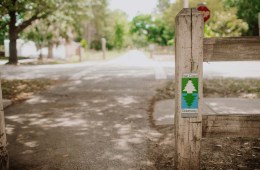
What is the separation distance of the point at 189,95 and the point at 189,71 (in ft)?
0.67

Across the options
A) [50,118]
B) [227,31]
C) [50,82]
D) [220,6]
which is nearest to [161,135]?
[50,118]

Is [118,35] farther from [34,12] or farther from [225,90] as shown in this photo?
[225,90]

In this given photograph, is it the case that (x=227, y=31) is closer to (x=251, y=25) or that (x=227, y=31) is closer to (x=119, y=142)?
(x=251, y=25)

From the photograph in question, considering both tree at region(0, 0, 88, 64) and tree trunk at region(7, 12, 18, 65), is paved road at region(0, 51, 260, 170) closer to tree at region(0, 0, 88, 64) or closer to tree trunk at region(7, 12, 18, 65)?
tree at region(0, 0, 88, 64)

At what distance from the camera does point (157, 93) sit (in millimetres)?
7695

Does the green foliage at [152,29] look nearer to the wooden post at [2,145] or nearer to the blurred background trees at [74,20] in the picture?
the blurred background trees at [74,20]

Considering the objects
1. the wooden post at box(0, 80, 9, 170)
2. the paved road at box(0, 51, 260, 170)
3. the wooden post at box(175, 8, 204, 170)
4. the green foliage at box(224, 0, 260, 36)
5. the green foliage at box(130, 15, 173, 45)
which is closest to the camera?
the wooden post at box(175, 8, 204, 170)

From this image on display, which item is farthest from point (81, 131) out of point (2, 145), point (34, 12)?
point (34, 12)

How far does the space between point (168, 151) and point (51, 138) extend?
1.73 meters

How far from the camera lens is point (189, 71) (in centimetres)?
250

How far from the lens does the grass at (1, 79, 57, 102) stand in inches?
303

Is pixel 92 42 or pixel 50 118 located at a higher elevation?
pixel 92 42

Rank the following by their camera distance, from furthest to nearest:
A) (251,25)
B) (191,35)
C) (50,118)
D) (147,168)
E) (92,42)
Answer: (92,42) → (251,25) → (50,118) → (147,168) → (191,35)

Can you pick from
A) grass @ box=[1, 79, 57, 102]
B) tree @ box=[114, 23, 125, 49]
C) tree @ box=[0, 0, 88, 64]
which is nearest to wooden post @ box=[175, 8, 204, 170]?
grass @ box=[1, 79, 57, 102]
